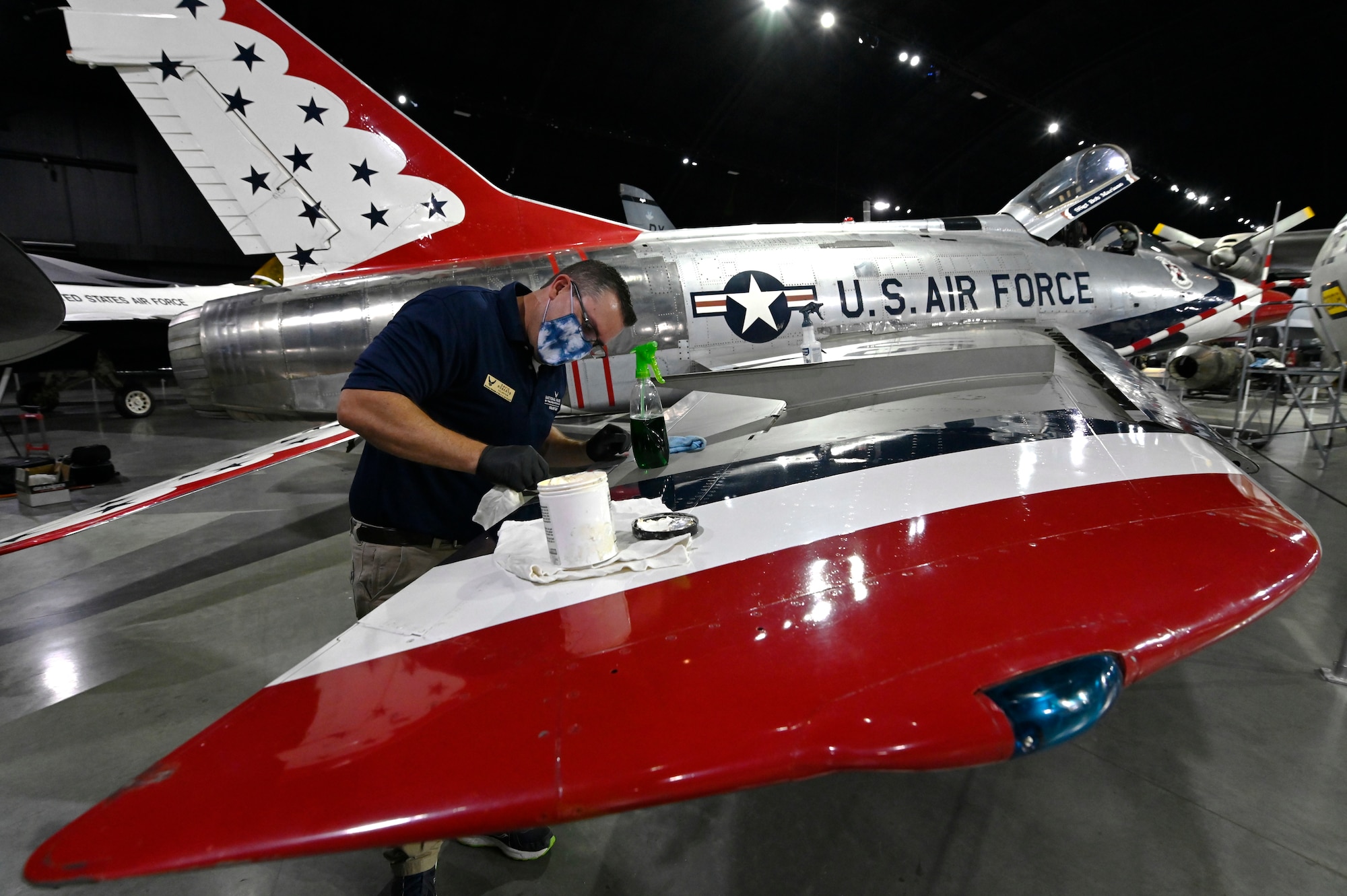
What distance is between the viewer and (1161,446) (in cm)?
167

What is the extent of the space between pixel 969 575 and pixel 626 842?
1.23 meters

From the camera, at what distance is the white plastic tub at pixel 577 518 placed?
1.06 metres

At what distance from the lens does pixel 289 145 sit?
4.03m

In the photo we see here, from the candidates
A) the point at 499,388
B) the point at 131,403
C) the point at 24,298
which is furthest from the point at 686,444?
the point at 131,403

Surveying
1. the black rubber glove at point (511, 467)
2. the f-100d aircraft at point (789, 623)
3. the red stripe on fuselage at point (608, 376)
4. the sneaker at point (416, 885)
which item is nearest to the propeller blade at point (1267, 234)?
the f-100d aircraft at point (789, 623)

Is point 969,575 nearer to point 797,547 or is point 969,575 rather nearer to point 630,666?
point 797,547

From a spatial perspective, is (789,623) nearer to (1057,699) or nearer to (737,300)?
(1057,699)

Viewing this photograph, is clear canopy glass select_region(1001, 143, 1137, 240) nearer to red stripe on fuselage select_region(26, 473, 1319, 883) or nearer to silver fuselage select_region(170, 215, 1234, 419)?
silver fuselage select_region(170, 215, 1234, 419)

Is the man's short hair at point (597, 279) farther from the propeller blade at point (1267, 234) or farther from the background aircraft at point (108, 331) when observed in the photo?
the propeller blade at point (1267, 234)

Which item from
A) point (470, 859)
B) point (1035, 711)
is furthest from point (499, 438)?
point (1035, 711)

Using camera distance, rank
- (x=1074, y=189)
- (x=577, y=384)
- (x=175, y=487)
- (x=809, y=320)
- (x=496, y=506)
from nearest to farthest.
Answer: (x=496, y=506), (x=175, y=487), (x=577, y=384), (x=809, y=320), (x=1074, y=189)

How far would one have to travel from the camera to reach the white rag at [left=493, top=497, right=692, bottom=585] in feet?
3.63

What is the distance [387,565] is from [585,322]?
3.22 feet

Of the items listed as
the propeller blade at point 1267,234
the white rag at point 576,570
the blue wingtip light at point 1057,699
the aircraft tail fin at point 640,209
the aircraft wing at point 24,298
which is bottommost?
the blue wingtip light at point 1057,699
